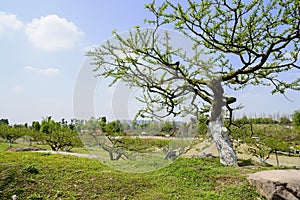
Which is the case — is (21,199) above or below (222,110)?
below

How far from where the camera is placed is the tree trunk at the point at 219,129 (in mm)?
6457

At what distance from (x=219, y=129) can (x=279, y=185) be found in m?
2.72

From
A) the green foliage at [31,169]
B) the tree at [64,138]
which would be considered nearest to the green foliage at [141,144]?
the green foliage at [31,169]

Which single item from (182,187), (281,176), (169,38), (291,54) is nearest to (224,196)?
(182,187)

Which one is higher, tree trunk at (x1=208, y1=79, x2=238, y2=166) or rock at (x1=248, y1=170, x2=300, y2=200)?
tree trunk at (x1=208, y1=79, x2=238, y2=166)

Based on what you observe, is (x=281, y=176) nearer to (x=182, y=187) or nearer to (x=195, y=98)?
(x=182, y=187)

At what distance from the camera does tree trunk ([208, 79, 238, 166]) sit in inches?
254

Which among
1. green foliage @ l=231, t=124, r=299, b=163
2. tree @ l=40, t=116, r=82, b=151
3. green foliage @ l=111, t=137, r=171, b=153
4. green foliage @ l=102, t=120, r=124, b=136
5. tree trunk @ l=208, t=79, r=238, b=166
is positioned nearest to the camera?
tree trunk @ l=208, t=79, r=238, b=166

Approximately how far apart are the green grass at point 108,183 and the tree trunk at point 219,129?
1.19 metres

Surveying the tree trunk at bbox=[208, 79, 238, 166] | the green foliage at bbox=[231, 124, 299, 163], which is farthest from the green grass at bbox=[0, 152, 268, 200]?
the green foliage at bbox=[231, 124, 299, 163]

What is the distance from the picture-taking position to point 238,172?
518cm

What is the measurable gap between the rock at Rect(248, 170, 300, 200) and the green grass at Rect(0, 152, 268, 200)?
0.17 m

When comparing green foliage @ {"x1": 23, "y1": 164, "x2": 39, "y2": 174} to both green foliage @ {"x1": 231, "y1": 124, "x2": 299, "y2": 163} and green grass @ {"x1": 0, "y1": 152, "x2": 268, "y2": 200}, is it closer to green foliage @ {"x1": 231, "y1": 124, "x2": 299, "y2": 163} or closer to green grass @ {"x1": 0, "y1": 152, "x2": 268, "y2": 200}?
green grass @ {"x1": 0, "y1": 152, "x2": 268, "y2": 200}

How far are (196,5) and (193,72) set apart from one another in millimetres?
1789
